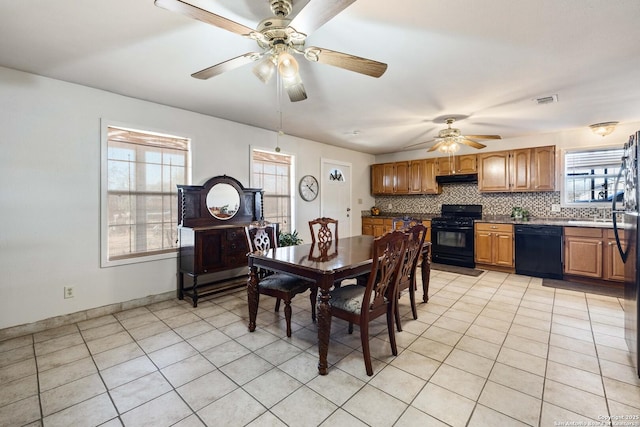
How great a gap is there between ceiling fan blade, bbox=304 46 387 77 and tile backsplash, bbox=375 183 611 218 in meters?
4.73

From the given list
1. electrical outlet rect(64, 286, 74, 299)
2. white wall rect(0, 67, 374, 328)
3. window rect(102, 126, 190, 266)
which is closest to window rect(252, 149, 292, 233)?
window rect(102, 126, 190, 266)

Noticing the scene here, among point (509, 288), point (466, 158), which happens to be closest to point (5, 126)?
point (509, 288)

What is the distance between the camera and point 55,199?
2.80m

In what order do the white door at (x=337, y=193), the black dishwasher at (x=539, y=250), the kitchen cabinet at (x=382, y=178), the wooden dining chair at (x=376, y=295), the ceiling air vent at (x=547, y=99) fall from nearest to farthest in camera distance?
the wooden dining chair at (x=376, y=295), the ceiling air vent at (x=547, y=99), the black dishwasher at (x=539, y=250), the white door at (x=337, y=193), the kitchen cabinet at (x=382, y=178)

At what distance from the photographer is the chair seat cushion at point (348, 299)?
83.8 inches

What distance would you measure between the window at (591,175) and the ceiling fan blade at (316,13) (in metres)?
5.28

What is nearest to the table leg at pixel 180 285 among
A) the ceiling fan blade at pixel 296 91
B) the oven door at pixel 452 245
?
the ceiling fan blade at pixel 296 91

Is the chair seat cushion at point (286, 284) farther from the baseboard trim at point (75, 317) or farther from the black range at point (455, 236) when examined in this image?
the black range at point (455, 236)

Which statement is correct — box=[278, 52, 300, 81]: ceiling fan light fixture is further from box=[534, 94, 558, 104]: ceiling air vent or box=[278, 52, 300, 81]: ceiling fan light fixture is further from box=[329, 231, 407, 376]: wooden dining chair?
box=[534, 94, 558, 104]: ceiling air vent

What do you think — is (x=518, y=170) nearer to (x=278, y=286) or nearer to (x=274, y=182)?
(x=274, y=182)

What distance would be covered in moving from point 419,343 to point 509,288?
2.39 m

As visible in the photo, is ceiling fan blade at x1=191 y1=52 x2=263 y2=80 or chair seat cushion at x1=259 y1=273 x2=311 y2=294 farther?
chair seat cushion at x1=259 y1=273 x2=311 y2=294

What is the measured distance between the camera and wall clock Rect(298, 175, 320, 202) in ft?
17.3

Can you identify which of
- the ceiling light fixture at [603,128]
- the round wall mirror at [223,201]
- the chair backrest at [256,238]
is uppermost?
the ceiling light fixture at [603,128]
